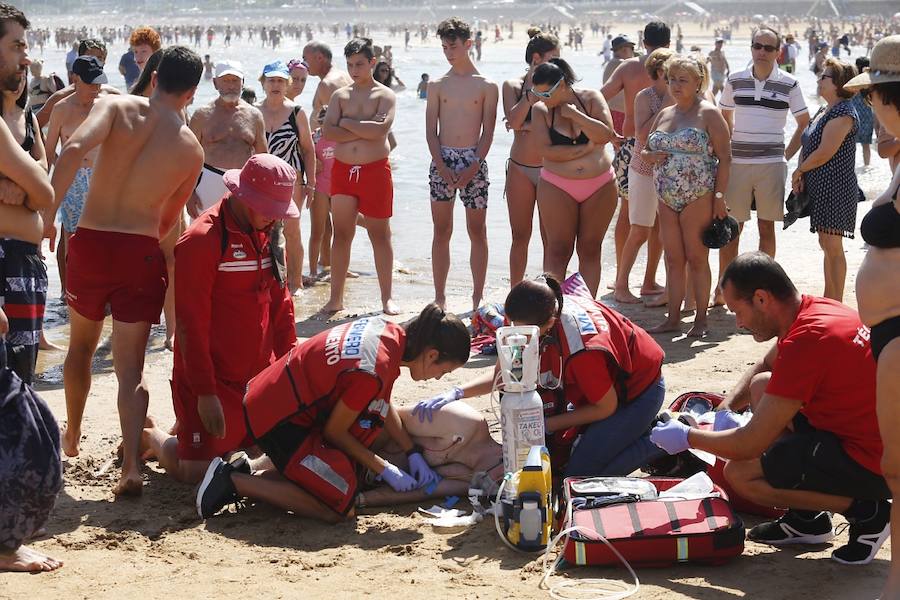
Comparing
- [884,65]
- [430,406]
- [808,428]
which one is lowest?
[430,406]

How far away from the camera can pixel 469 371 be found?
672cm

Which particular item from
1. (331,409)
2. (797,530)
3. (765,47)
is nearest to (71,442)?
(331,409)

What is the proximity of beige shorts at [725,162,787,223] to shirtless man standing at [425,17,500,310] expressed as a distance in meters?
1.73

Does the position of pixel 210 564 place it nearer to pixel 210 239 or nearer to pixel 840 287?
pixel 210 239

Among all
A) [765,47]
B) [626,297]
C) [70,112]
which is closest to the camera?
[70,112]

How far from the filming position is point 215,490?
4.68 metres

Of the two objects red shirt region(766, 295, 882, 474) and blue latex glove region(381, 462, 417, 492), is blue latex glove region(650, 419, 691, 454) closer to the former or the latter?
red shirt region(766, 295, 882, 474)

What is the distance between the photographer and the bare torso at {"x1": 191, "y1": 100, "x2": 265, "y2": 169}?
301 inches

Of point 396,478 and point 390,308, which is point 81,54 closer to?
point 390,308

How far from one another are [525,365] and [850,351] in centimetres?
118

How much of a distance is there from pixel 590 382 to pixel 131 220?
2.11 m

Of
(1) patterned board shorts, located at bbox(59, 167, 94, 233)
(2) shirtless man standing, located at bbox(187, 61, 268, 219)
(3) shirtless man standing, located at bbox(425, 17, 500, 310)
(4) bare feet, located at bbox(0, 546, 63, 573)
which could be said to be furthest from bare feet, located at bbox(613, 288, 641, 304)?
(4) bare feet, located at bbox(0, 546, 63, 573)

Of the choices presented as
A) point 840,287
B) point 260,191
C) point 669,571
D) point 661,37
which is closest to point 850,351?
point 669,571

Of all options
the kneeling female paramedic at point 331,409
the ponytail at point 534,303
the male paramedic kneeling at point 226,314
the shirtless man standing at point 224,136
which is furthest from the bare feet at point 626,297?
the kneeling female paramedic at point 331,409
